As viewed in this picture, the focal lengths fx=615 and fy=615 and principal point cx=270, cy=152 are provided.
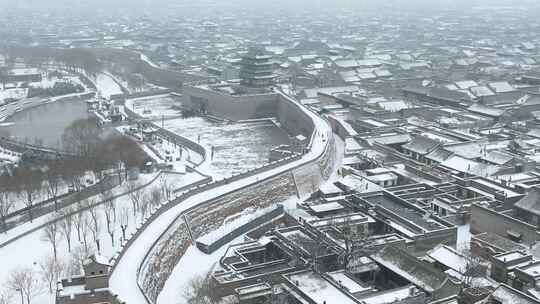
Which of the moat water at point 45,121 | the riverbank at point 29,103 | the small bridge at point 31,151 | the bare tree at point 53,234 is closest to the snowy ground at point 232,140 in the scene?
the moat water at point 45,121

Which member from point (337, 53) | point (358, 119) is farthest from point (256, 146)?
point (337, 53)

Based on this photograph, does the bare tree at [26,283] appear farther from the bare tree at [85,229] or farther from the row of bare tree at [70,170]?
the row of bare tree at [70,170]

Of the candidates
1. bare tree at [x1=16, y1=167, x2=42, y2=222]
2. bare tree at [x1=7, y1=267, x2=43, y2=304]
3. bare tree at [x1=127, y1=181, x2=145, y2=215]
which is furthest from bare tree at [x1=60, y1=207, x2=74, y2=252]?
bare tree at [x1=16, y1=167, x2=42, y2=222]

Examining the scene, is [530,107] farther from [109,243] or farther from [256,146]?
[109,243]

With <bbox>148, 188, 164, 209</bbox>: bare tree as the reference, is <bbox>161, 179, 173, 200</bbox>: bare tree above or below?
below

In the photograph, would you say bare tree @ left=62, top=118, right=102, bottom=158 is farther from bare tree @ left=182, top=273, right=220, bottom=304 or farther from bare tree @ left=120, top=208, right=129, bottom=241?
bare tree @ left=182, top=273, right=220, bottom=304

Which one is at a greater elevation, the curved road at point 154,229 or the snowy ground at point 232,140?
the curved road at point 154,229
